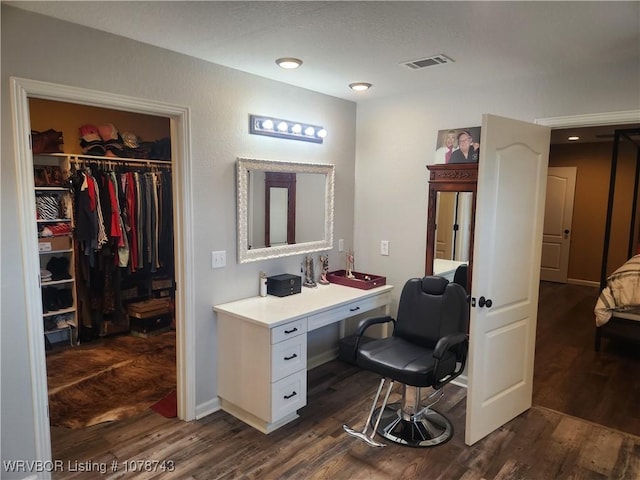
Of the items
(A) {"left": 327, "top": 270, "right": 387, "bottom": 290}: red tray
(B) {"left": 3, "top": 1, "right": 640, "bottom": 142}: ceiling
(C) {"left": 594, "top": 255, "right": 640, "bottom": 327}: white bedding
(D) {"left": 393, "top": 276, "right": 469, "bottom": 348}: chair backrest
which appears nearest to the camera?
(B) {"left": 3, "top": 1, "right": 640, "bottom": 142}: ceiling

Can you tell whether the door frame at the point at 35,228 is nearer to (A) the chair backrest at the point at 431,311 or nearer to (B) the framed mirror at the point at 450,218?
(A) the chair backrest at the point at 431,311

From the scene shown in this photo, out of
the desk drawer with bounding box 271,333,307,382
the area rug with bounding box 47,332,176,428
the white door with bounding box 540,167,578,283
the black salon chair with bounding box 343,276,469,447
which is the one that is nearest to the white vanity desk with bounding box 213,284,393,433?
the desk drawer with bounding box 271,333,307,382

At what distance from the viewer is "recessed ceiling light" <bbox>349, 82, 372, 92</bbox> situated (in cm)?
330

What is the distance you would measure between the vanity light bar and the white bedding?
306 centimetres

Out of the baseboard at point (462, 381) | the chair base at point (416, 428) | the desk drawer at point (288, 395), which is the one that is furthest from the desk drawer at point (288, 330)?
the baseboard at point (462, 381)

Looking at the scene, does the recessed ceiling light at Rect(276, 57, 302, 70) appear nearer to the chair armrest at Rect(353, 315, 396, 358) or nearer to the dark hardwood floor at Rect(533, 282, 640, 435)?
the chair armrest at Rect(353, 315, 396, 358)

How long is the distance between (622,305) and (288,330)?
325 cm

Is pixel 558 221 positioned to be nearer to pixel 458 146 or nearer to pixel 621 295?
pixel 621 295

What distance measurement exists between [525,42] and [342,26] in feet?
3.31

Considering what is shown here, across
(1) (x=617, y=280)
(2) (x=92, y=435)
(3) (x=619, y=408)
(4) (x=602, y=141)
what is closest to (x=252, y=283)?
(2) (x=92, y=435)

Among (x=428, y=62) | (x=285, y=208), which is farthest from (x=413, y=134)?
(x=285, y=208)

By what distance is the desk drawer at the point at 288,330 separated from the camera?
272cm

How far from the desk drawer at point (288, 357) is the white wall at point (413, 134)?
1293 millimetres

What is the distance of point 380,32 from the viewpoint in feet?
7.28
